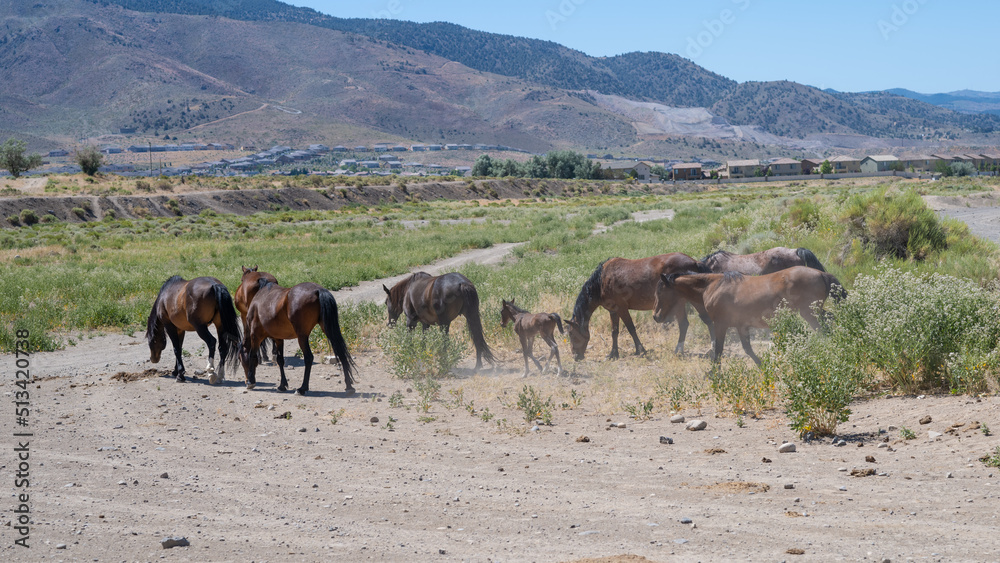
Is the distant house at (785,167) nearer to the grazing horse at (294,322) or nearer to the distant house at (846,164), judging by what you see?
the distant house at (846,164)

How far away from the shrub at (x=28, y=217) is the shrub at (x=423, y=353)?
53207 mm

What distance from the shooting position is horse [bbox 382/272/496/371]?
39.2ft

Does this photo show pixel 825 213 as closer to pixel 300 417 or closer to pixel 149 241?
pixel 300 417

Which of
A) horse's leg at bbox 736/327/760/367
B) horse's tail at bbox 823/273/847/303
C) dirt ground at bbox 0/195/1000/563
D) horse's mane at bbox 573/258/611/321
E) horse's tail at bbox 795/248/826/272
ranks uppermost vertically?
horse's tail at bbox 795/248/826/272

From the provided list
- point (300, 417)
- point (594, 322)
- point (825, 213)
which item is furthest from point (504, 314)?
point (825, 213)

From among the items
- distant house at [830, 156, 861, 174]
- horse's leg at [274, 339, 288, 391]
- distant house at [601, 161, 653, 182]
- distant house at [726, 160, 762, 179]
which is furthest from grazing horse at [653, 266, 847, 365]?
distant house at [830, 156, 861, 174]

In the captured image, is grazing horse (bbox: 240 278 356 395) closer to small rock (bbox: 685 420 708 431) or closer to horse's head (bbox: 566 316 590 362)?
horse's head (bbox: 566 316 590 362)

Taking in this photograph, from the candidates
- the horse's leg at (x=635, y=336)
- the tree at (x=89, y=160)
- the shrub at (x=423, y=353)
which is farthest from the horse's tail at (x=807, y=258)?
the tree at (x=89, y=160)

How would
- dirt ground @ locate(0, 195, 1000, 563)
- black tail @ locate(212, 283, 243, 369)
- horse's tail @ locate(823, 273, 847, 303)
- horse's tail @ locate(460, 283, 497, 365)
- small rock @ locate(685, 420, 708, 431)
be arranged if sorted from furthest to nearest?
horse's tail @ locate(460, 283, 497, 365), black tail @ locate(212, 283, 243, 369), horse's tail @ locate(823, 273, 847, 303), small rock @ locate(685, 420, 708, 431), dirt ground @ locate(0, 195, 1000, 563)

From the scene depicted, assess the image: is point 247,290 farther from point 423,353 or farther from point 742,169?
point 742,169

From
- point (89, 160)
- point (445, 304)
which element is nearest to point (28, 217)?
point (89, 160)

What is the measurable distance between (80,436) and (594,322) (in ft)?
29.4

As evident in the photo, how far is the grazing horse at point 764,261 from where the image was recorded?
40.6ft

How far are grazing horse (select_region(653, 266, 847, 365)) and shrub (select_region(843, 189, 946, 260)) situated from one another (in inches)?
284
